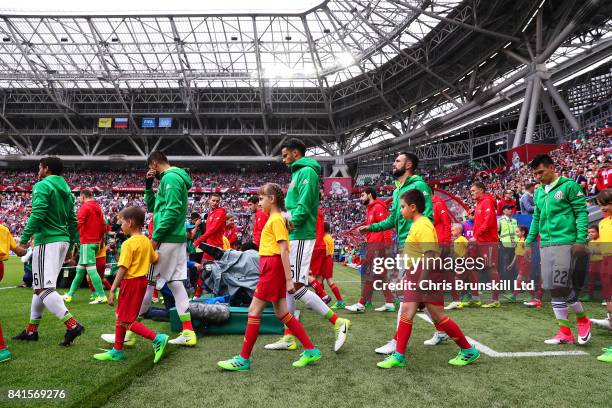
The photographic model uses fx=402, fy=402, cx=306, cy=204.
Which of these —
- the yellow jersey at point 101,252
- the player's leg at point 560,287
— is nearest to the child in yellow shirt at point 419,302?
the player's leg at point 560,287

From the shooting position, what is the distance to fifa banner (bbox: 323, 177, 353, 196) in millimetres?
40406

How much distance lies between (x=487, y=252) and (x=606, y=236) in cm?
207

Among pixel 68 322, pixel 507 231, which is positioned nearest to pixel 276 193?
pixel 68 322

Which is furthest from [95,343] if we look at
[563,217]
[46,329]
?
[563,217]

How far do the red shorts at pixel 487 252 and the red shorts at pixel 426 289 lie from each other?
395 cm

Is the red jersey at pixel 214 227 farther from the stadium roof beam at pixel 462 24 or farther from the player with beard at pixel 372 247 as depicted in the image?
the stadium roof beam at pixel 462 24

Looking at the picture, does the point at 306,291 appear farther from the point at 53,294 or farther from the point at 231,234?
the point at 231,234

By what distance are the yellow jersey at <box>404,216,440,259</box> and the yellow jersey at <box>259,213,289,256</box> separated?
1.12 meters

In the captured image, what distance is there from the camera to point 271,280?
→ 3469mm

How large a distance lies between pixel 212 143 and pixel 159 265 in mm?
42950

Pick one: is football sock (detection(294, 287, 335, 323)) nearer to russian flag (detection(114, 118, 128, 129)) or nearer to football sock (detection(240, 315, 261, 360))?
football sock (detection(240, 315, 261, 360))

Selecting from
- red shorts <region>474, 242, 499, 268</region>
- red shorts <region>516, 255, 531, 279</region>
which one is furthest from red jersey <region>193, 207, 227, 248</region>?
red shorts <region>516, 255, 531, 279</region>

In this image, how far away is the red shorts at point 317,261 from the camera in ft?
22.3

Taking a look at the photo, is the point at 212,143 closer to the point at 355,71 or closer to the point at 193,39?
the point at 193,39
